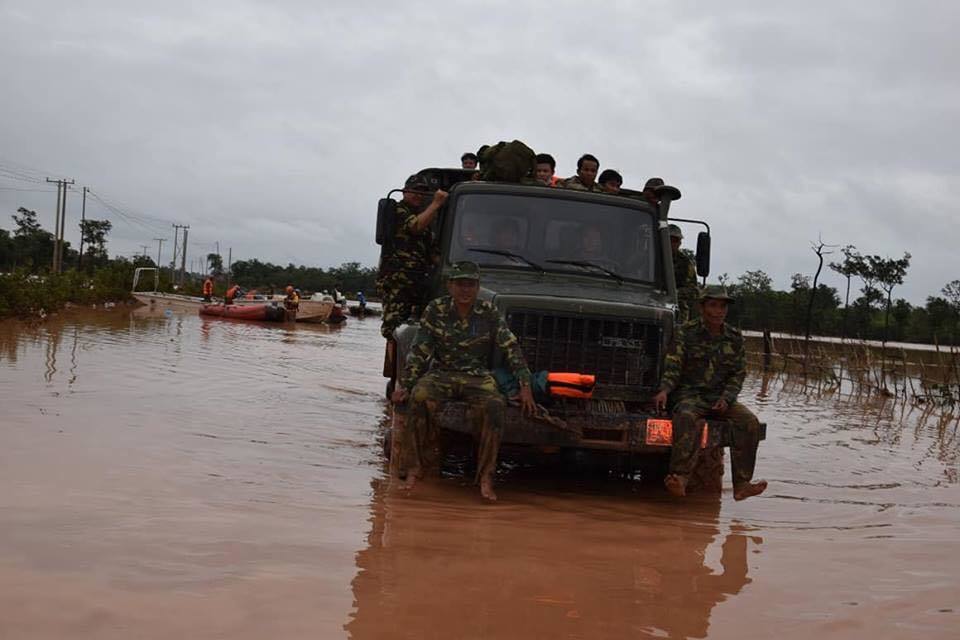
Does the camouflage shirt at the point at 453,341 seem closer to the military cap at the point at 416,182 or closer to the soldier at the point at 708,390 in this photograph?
the soldier at the point at 708,390

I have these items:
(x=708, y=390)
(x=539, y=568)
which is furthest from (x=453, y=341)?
(x=539, y=568)

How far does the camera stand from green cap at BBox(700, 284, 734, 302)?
6551mm

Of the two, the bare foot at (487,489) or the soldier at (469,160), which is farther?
the soldier at (469,160)

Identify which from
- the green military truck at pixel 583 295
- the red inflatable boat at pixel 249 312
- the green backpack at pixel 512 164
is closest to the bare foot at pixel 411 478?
the green military truck at pixel 583 295

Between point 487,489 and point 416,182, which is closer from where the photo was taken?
point 487,489

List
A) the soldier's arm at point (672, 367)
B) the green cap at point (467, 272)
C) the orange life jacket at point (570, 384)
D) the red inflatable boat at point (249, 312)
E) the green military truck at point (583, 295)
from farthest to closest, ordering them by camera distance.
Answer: the red inflatable boat at point (249, 312)
the soldier's arm at point (672, 367)
the green cap at point (467, 272)
the green military truck at point (583, 295)
the orange life jacket at point (570, 384)

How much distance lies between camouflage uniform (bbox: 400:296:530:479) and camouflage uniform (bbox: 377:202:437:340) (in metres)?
1.31

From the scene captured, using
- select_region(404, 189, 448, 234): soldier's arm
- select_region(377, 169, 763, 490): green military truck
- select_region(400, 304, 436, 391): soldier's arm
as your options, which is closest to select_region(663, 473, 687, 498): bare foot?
select_region(377, 169, 763, 490): green military truck

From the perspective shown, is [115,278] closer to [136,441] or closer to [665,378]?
Answer: [136,441]

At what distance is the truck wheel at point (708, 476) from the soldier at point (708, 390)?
524 millimetres

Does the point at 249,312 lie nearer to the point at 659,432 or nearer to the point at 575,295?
the point at 575,295

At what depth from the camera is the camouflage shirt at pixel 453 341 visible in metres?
6.21

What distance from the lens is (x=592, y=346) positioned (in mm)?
6312

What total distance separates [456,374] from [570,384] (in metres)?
0.78
